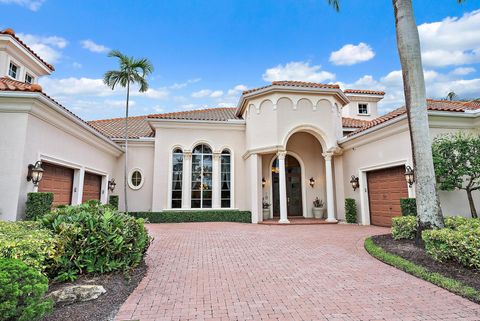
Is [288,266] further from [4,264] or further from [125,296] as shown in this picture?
[4,264]

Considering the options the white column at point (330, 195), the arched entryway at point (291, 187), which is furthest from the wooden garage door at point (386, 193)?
the arched entryway at point (291, 187)

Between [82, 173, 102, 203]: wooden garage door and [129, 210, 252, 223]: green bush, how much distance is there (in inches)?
81.3

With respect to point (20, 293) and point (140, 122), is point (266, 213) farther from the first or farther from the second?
point (20, 293)

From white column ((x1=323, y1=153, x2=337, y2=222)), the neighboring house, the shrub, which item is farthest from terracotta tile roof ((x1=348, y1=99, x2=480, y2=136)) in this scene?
the shrub

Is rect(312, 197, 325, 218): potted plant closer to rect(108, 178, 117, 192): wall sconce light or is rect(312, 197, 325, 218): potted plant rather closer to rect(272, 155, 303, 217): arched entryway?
rect(272, 155, 303, 217): arched entryway

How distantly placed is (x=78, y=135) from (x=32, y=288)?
921 centimetres

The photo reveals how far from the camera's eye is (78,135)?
10.4 meters

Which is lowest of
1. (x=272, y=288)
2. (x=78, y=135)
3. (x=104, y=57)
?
(x=272, y=288)

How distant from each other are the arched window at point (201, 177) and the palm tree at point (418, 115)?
10294mm

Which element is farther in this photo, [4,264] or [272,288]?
[272,288]

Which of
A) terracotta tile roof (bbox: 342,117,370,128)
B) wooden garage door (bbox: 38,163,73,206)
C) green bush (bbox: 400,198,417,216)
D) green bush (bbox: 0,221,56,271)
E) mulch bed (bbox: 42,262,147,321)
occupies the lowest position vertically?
mulch bed (bbox: 42,262,147,321)

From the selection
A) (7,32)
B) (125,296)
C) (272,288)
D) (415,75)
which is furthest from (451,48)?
(7,32)

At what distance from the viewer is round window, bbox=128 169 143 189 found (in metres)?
15.0

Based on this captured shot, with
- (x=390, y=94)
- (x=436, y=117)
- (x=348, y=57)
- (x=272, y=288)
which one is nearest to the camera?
(x=272, y=288)
